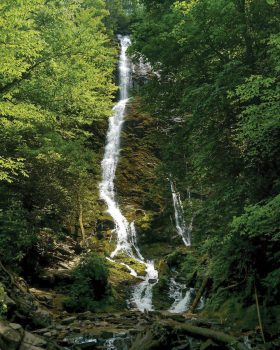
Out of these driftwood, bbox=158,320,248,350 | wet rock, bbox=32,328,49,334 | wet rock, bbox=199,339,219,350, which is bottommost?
wet rock, bbox=199,339,219,350

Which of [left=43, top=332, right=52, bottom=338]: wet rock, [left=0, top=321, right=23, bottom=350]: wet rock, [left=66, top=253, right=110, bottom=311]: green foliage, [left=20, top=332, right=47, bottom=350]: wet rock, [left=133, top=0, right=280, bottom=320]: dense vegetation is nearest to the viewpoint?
[left=0, top=321, right=23, bottom=350]: wet rock

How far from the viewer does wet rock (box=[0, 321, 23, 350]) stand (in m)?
6.73

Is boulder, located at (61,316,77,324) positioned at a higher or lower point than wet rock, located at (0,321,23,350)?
higher

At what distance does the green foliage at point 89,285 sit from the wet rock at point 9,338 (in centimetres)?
607

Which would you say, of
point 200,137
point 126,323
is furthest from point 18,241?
point 200,137

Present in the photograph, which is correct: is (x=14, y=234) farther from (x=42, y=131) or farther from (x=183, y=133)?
(x=183, y=133)

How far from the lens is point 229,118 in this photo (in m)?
11.1

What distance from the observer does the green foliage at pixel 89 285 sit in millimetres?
13453

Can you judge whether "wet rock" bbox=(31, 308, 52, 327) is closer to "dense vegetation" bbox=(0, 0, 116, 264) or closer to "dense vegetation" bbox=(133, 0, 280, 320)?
"dense vegetation" bbox=(0, 0, 116, 264)

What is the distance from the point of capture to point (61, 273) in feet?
50.8

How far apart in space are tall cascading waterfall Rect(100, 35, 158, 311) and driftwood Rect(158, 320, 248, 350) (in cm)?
610

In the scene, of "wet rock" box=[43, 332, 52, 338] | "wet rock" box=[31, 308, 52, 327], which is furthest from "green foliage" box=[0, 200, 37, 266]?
"wet rock" box=[43, 332, 52, 338]

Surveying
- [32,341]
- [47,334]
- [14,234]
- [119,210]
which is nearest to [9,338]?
[32,341]

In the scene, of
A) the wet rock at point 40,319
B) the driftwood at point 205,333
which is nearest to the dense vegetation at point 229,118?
the driftwood at point 205,333
